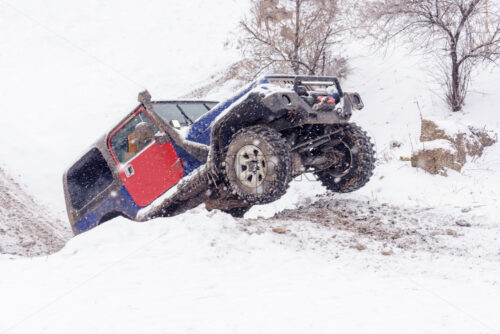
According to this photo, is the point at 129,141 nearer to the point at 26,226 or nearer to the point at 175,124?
the point at 175,124

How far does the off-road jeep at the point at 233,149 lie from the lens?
435 cm

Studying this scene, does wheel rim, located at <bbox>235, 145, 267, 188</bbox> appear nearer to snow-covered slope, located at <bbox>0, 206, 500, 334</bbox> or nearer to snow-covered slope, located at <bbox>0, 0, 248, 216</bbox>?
snow-covered slope, located at <bbox>0, 206, 500, 334</bbox>

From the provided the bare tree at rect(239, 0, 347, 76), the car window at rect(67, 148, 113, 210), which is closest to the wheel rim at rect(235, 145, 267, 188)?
the car window at rect(67, 148, 113, 210)

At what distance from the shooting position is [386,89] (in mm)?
13367

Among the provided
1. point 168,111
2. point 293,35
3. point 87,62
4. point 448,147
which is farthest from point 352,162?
point 87,62

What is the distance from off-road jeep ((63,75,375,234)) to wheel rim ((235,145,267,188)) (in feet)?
0.04

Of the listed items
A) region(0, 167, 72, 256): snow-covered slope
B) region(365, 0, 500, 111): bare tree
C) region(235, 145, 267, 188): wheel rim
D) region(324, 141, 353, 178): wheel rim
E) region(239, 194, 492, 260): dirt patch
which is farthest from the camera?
region(365, 0, 500, 111): bare tree

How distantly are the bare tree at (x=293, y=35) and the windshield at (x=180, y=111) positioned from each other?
787 cm

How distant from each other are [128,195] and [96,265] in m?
2.63

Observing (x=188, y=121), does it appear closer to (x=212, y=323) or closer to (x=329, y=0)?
(x=212, y=323)

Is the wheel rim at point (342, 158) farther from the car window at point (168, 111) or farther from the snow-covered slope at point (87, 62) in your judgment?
the snow-covered slope at point (87, 62)

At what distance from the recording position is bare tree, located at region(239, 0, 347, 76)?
44.3 ft

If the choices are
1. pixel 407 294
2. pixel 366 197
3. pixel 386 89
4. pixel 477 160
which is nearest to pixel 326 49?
pixel 386 89

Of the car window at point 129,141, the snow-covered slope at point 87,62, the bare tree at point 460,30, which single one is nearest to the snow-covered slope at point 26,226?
the snow-covered slope at point 87,62
